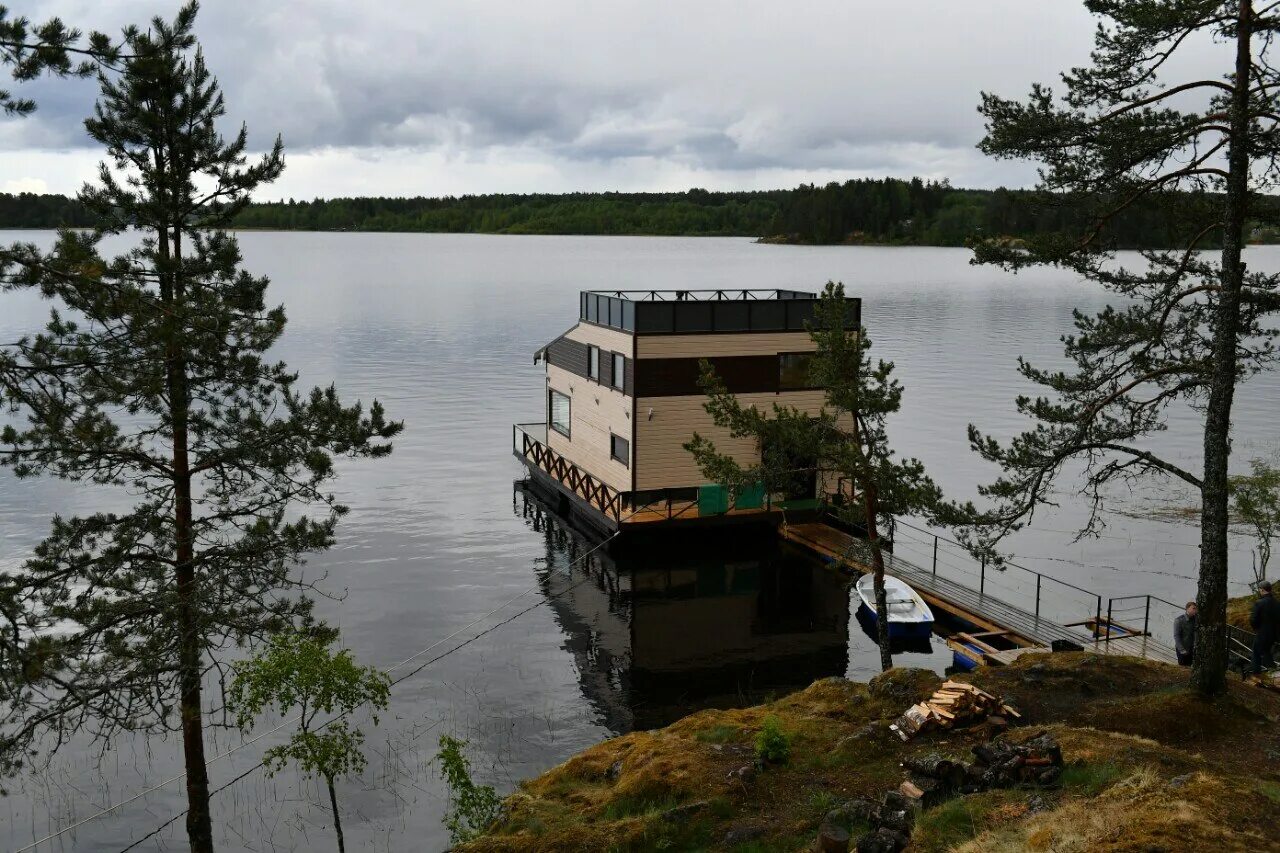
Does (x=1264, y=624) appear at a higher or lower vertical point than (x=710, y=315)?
lower

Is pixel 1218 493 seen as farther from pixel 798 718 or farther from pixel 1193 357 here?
pixel 798 718

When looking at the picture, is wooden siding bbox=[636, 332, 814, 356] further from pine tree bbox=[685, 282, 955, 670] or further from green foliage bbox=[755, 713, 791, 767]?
green foliage bbox=[755, 713, 791, 767]

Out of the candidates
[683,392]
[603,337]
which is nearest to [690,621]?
[683,392]

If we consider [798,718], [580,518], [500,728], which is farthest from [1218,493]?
[580,518]

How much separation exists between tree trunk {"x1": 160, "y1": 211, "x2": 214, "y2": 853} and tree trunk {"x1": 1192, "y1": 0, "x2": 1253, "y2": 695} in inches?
598

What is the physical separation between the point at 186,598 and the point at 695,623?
1684 cm

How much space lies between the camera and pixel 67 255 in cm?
941

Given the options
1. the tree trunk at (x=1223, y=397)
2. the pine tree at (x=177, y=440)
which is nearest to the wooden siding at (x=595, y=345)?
the pine tree at (x=177, y=440)

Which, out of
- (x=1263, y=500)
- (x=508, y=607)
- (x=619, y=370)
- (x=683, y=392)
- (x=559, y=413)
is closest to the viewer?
(x=1263, y=500)

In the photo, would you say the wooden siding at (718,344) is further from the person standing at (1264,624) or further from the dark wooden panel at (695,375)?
the person standing at (1264,624)

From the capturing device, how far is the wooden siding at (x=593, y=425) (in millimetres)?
36219

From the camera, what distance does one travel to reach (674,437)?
35625mm

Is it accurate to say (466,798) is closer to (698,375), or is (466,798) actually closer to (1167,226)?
(1167,226)

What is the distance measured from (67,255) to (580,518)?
3209cm
